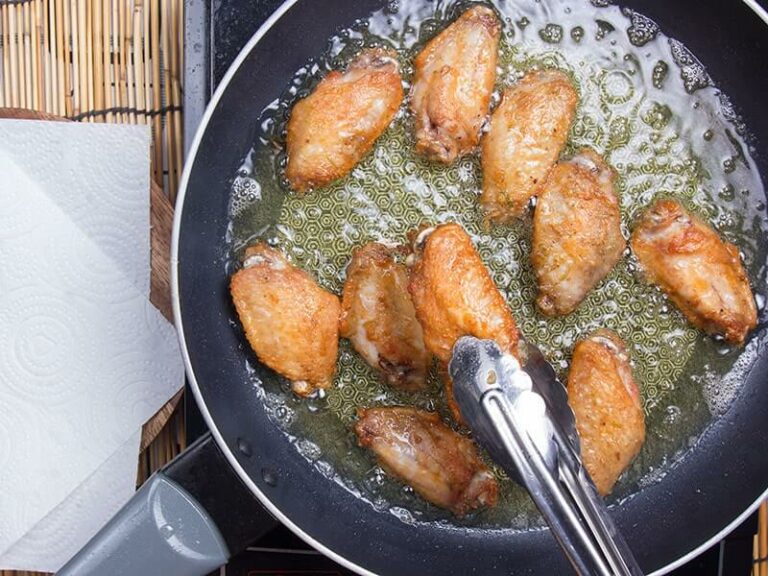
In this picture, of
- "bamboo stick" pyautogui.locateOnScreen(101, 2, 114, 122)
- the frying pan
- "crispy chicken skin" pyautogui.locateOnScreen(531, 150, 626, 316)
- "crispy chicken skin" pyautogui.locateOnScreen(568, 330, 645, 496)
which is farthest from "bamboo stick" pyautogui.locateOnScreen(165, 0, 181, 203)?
"crispy chicken skin" pyautogui.locateOnScreen(568, 330, 645, 496)

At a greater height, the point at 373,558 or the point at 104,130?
the point at 104,130

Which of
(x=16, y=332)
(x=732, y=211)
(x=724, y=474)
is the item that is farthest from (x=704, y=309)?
(x=16, y=332)

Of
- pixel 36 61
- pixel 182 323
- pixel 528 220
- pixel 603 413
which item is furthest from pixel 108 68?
pixel 603 413

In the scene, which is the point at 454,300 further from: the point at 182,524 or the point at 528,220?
the point at 182,524

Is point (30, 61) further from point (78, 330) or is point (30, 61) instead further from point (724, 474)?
point (724, 474)

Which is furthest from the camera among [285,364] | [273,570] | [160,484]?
[273,570]

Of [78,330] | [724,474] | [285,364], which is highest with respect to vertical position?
[724,474]

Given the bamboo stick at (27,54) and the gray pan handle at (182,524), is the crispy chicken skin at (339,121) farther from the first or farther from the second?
the bamboo stick at (27,54)
